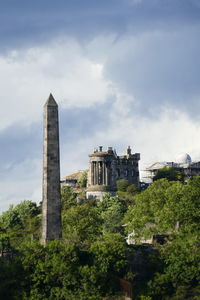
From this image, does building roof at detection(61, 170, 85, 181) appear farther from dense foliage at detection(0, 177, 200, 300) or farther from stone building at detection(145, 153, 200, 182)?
dense foliage at detection(0, 177, 200, 300)

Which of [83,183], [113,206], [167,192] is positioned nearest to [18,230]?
[113,206]

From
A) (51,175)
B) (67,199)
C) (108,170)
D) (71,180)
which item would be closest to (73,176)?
(71,180)

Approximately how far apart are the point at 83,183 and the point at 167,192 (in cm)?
6376

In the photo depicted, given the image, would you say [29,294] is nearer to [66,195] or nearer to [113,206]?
[113,206]

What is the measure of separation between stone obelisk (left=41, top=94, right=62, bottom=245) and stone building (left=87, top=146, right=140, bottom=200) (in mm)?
64906

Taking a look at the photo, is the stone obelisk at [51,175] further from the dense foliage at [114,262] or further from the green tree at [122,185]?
the green tree at [122,185]

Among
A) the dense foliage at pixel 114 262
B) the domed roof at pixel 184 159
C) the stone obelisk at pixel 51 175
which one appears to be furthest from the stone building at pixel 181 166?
the stone obelisk at pixel 51 175

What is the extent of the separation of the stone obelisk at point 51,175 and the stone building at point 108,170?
6491 centimetres

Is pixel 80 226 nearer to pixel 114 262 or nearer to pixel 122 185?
Result: pixel 114 262

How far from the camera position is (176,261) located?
58281 mm

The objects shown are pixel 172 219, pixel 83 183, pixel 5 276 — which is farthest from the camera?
pixel 83 183

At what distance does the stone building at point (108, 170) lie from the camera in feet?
410

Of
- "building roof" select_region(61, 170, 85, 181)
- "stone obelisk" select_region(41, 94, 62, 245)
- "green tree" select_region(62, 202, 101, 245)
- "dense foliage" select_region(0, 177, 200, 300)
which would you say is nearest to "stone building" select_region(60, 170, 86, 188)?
Result: "building roof" select_region(61, 170, 85, 181)

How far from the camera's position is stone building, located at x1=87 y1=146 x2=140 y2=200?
12494cm
